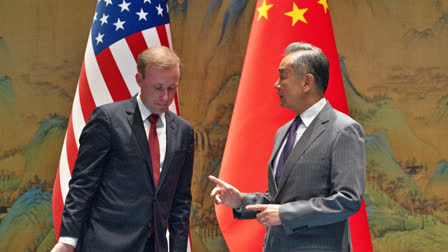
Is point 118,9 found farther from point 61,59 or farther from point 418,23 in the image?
point 418,23

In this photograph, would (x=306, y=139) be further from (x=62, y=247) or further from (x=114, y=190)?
(x=62, y=247)

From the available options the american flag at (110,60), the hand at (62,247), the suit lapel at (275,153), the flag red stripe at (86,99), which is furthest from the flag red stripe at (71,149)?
the suit lapel at (275,153)

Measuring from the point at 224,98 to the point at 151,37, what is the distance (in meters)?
0.82

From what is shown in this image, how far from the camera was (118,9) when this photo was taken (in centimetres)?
267

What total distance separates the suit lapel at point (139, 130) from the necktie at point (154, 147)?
3 centimetres

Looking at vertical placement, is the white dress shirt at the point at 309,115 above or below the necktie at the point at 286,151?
above

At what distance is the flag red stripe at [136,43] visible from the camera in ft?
8.65

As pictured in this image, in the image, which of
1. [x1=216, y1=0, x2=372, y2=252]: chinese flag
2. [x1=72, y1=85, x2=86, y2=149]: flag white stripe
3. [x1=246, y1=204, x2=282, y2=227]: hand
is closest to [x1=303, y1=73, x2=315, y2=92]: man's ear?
[x1=246, y1=204, x2=282, y2=227]: hand

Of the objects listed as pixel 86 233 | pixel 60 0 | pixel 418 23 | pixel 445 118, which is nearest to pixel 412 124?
pixel 445 118

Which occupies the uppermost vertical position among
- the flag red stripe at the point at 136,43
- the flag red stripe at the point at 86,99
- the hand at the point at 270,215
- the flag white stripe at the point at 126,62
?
the flag red stripe at the point at 136,43

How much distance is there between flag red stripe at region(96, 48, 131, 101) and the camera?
2.59 meters

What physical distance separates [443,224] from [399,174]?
0.44m

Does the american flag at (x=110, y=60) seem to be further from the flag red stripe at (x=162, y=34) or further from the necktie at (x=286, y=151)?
the necktie at (x=286, y=151)

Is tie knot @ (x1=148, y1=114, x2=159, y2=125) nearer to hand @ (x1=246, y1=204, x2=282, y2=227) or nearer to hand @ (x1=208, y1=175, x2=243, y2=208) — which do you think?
hand @ (x1=208, y1=175, x2=243, y2=208)
